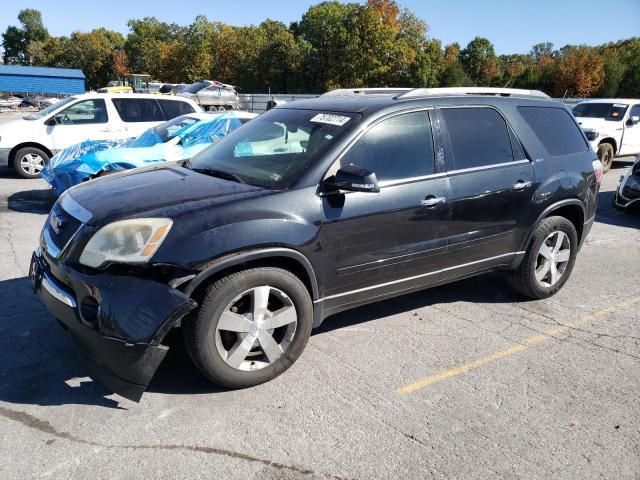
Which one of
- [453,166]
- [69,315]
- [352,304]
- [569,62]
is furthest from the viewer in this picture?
[569,62]

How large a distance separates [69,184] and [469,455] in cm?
651

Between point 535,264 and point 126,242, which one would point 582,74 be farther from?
point 126,242

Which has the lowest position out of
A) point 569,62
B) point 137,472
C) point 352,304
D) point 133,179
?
point 137,472

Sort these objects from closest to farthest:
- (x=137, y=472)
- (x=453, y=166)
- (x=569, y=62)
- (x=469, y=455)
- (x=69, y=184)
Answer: (x=137, y=472) < (x=469, y=455) < (x=453, y=166) < (x=69, y=184) < (x=569, y=62)

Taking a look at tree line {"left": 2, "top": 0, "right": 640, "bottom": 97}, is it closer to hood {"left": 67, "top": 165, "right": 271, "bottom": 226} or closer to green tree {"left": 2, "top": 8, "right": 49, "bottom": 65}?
green tree {"left": 2, "top": 8, "right": 49, "bottom": 65}

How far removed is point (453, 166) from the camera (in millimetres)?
3936

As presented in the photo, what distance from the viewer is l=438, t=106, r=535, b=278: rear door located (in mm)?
3957

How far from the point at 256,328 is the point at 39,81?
57778mm

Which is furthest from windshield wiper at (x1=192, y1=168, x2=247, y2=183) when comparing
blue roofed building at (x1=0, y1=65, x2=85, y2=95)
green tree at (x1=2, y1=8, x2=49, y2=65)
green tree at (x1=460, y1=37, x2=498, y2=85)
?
green tree at (x1=2, y1=8, x2=49, y2=65)

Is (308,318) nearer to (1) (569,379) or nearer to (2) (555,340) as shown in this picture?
(1) (569,379)

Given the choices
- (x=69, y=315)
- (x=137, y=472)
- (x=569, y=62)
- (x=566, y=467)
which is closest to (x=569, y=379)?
(x=566, y=467)

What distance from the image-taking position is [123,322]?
2746 millimetres

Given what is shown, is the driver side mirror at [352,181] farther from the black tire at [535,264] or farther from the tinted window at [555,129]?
the tinted window at [555,129]

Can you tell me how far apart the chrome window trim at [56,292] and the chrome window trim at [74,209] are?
1.34 ft
